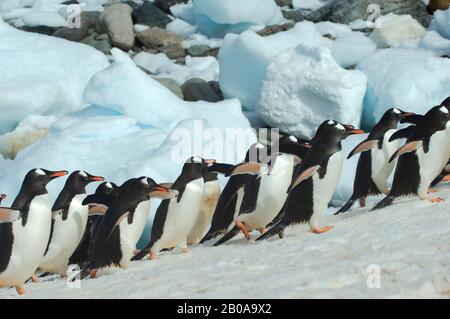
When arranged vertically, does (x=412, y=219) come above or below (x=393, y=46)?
above

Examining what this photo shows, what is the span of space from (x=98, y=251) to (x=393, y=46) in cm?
992

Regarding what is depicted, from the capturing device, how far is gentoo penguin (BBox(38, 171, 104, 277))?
16.8 ft

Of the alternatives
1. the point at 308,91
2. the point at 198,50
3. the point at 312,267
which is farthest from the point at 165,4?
the point at 312,267

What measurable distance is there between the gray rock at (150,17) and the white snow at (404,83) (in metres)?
6.39

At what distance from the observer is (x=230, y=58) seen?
37.1ft

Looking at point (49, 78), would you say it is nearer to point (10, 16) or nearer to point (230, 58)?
point (230, 58)

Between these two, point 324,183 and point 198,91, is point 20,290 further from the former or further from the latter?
point 198,91

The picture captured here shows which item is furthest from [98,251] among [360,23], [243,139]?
[360,23]

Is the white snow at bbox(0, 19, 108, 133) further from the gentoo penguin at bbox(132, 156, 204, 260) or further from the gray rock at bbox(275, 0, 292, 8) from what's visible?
the gray rock at bbox(275, 0, 292, 8)

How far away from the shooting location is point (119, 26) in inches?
635

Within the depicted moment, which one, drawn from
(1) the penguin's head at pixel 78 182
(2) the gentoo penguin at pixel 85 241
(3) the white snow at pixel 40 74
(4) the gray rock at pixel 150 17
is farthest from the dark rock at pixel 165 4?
(1) the penguin's head at pixel 78 182

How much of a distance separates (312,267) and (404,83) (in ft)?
21.2

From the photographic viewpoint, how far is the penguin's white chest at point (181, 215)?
5.18 m

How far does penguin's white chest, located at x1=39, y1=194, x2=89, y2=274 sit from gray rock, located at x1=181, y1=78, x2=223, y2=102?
7664 mm
